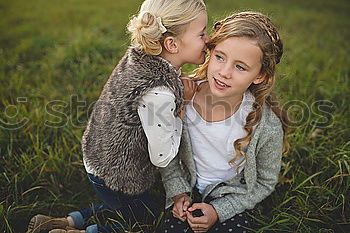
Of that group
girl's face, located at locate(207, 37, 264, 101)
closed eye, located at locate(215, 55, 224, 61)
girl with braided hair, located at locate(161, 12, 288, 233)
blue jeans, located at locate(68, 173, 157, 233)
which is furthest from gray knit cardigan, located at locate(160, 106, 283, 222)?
closed eye, located at locate(215, 55, 224, 61)

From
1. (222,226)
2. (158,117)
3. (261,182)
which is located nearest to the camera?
(158,117)

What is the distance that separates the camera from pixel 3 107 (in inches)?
114

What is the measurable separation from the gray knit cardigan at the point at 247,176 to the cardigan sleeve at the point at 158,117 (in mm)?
289

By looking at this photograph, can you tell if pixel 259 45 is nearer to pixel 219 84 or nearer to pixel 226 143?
pixel 219 84

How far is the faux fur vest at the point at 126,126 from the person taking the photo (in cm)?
173

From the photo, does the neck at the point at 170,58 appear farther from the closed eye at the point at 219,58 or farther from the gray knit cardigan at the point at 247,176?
the gray knit cardigan at the point at 247,176

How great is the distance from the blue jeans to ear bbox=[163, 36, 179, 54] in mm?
794

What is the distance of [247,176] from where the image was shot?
1.99 m

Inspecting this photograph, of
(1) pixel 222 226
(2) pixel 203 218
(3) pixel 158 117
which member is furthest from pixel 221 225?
(3) pixel 158 117

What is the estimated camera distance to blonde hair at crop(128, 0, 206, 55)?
1.73m

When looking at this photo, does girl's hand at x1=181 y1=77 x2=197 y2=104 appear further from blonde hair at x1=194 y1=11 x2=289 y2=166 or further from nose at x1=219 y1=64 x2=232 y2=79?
nose at x1=219 y1=64 x2=232 y2=79

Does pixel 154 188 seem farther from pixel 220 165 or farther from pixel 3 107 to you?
pixel 3 107

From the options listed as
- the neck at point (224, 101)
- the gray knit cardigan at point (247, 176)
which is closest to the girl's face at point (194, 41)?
the neck at point (224, 101)

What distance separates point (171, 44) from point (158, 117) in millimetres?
382
